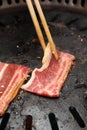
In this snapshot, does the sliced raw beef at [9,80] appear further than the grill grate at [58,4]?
No

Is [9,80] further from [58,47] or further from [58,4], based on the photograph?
[58,4]

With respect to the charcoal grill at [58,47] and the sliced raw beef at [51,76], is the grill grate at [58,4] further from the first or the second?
the sliced raw beef at [51,76]

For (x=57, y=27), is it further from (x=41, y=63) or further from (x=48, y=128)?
(x=48, y=128)

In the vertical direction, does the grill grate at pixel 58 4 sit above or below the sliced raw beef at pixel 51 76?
above

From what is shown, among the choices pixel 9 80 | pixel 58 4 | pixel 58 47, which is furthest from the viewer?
pixel 58 4

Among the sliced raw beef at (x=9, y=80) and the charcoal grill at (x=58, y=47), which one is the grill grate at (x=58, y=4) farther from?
the sliced raw beef at (x=9, y=80)

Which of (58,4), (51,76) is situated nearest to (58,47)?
(51,76)

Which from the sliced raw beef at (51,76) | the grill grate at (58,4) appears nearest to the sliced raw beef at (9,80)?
the sliced raw beef at (51,76)
